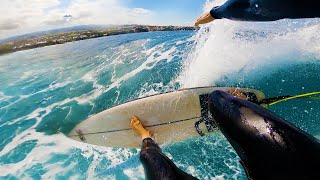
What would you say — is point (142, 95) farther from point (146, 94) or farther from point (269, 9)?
point (269, 9)

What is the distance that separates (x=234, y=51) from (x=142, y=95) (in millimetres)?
5552

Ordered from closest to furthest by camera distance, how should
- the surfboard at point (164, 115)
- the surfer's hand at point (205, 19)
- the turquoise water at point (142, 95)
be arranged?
the surfer's hand at point (205, 19)
the surfboard at point (164, 115)
the turquoise water at point (142, 95)

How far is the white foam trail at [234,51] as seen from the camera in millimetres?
13475

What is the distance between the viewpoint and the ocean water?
8258mm

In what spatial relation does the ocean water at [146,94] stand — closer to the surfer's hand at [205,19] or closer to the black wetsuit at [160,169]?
the black wetsuit at [160,169]

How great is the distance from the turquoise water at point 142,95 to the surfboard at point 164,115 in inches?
27.1

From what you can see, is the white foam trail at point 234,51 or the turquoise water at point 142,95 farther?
the white foam trail at point 234,51

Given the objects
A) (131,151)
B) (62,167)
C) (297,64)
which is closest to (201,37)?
(297,64)

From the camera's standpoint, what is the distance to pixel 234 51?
15.0 metres

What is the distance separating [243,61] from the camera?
46.4ft

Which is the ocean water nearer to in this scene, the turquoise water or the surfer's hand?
the turquoise water

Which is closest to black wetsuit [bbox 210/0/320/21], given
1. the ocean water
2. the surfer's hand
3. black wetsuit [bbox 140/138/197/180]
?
the surfer's hand

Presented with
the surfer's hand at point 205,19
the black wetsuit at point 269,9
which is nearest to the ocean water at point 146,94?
the surfer's hand at point 205,19

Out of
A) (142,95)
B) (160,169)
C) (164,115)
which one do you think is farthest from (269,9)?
(142,95)
